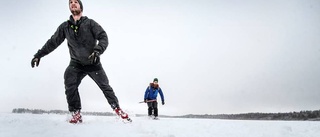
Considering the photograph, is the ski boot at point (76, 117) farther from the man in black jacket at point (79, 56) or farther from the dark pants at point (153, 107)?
the dark pants at point (153, 107)

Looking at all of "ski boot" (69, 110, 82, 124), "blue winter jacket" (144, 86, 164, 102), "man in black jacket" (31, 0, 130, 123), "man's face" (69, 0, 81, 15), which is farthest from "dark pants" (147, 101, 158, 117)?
"man's face" (69, 0, 81, 15)

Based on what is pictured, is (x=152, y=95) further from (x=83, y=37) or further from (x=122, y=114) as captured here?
(x=83, y=37)

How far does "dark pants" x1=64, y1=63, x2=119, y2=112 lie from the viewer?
525 cm

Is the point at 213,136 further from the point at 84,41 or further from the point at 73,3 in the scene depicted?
the point at 73,3

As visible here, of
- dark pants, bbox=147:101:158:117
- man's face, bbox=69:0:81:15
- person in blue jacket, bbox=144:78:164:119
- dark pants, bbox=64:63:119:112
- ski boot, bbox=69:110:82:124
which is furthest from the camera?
person in blue jacket, bbox=144:78:164:119

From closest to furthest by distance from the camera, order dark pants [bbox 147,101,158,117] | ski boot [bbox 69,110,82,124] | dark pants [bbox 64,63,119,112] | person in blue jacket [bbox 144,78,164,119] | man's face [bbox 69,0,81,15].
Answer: ski boot [bbox 69,110,82,124] → man's face [bbox 69,0,81,15] → dark pants [bbox 64,63,119,112] → dark pants [bbox 147,101,158,117] → person in blue jacket [bbox 144,78,164,119]

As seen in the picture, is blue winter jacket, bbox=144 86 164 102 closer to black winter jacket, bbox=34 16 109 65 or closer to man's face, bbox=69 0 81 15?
black winter jacket, bbox=34 16 109 65

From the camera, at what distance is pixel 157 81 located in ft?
44.9

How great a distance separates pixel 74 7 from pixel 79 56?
0.87 metres

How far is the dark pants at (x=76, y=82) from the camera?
5254mm

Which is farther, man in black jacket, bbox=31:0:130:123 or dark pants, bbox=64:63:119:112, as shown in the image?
dark pants, bbox=64:63:119:112

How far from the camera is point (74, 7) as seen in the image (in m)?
5.13

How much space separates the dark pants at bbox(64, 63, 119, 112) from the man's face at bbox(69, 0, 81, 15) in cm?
93

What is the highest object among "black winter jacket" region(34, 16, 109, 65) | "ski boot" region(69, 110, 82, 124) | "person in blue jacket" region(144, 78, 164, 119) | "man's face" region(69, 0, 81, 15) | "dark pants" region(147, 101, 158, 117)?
"man's face" region(69, 0, 81, 15)
